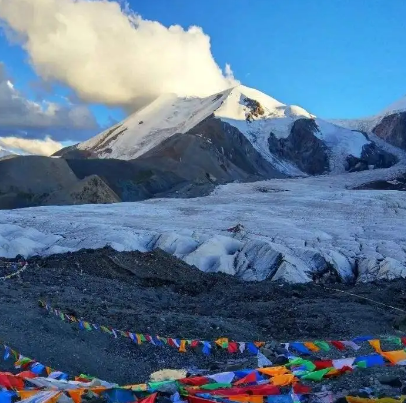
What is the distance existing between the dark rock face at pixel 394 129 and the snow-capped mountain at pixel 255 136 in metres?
9.71

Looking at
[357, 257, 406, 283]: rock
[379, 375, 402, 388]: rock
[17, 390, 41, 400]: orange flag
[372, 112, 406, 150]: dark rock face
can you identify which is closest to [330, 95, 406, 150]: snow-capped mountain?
[372, 112, 406, 150]: dark rock face

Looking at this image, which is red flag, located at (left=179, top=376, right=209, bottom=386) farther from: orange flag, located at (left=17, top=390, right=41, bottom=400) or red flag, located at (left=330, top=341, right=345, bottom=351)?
red flag, located at (left=330, top=341, right=345, bottom=351)

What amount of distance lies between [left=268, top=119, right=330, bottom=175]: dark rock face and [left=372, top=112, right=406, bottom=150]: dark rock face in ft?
68.8

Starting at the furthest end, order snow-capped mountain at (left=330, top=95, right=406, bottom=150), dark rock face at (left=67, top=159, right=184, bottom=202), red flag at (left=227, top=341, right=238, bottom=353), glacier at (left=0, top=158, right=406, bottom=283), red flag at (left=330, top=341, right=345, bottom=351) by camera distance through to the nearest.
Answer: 1. snow-capped mountain at (left=330, top=95, right=406, bottom=150)
2. dark rock face at (left=67, top=159, right=184, bottom=202)
3. glacier at (left=0, top=158, right=406, bottom=283)
4. red flag at (left=227, top=341, right=238, bottom=353)
5. red flag at (left=330, top=341, right=345, bottom=351)

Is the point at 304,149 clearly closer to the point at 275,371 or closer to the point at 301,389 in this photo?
the point at 275,371

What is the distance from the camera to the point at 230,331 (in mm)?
10328

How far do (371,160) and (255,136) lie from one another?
874 inches

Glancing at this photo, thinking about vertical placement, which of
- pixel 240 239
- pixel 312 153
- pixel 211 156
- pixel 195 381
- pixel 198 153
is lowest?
pixel 195 381

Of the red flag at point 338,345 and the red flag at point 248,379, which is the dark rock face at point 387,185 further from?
the red flag at point 248,379

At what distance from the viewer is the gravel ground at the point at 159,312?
8195 mm

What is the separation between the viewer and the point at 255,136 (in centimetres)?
10044

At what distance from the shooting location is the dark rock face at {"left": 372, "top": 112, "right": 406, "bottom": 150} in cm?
11269

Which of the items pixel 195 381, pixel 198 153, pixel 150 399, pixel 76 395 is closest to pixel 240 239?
pixel 195 381

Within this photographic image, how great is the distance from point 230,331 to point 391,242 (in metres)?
14.0
